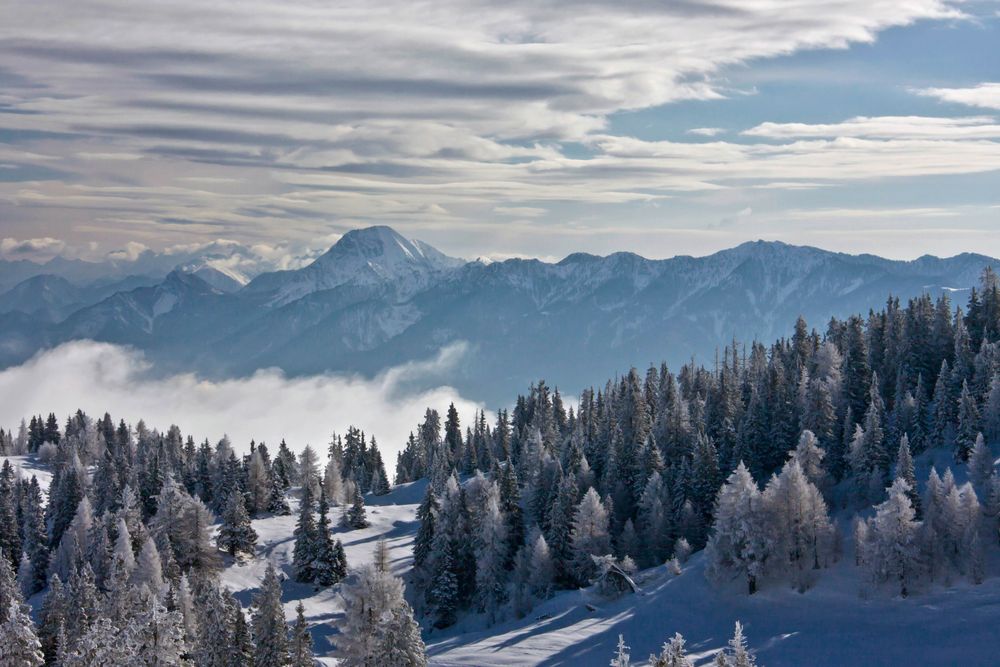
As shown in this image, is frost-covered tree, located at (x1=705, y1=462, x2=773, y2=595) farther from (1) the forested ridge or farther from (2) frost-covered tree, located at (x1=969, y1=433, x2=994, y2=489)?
(2) frost-covered tree, located at (x1=969, y1=433, x2=994, y2=489)

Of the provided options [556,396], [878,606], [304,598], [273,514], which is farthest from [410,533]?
[878,606]

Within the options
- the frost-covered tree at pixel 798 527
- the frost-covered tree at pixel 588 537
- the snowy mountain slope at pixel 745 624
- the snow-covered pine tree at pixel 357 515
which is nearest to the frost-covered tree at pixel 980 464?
the snowy mountain slope at pixel 745 624

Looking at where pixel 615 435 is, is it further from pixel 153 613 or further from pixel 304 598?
pixel 153 613

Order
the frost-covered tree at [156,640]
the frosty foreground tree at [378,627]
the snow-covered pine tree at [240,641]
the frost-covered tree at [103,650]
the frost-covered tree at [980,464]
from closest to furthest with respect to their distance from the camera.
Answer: the frost-covered tree at [103,650]
the frost-covered tree at [156,640]
the frosty foreground tree at [378,627]
the snow-covered pine tree at [240,641]
the frost-covered tree at [980,464]

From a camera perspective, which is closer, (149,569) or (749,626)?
(749,626)

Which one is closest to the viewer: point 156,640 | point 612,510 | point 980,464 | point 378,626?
point 156,640

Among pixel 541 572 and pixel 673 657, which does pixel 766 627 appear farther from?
pixel 673 657

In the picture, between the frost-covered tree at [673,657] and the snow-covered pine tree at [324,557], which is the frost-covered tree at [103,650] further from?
the snow-covered pine tree at [324,557]

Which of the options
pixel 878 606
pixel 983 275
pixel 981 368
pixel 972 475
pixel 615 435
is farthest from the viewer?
pixel 983 275

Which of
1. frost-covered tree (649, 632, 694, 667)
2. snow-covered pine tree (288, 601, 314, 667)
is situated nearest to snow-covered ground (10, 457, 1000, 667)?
snow-covered pine tree (288, 601, 314, 667)

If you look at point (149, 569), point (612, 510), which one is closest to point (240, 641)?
point (149, 569)

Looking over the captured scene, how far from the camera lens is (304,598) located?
109438 mm

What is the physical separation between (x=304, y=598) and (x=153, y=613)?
69.7 m

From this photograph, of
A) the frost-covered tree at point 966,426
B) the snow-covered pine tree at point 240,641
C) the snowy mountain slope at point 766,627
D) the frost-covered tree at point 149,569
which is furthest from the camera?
the frost-covered tree at point 966,426
